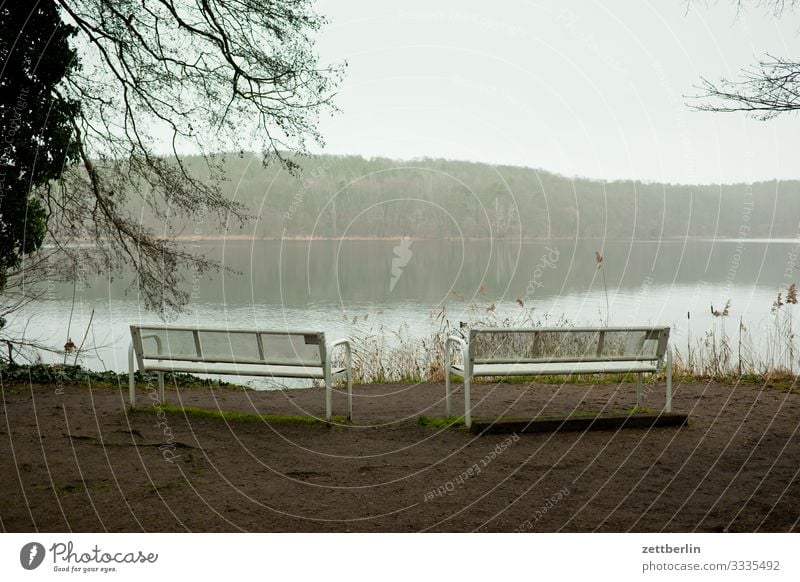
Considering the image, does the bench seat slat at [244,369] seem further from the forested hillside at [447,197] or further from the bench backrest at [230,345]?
the forested hillside at [447,197]

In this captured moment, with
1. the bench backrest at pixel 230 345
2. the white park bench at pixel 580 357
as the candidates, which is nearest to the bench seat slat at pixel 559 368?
the white park bench at pixel 580 357

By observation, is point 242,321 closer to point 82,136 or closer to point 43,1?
point 82,136

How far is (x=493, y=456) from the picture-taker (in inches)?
201

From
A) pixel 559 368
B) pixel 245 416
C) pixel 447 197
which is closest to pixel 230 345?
pixel 245 416

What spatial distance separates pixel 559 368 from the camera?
5707 millimetres

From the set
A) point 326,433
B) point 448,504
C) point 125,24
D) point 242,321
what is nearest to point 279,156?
point 125,24

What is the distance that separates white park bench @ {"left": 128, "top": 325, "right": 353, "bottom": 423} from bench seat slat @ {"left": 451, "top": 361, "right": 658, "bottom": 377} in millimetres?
1165

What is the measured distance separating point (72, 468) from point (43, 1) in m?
5.54

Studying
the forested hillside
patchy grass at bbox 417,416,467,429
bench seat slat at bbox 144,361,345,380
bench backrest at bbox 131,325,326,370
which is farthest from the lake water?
patchy grass at bbox 417,416,467,429

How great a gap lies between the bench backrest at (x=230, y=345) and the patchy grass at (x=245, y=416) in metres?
0.45

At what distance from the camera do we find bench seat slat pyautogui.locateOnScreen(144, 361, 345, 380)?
5754 mm

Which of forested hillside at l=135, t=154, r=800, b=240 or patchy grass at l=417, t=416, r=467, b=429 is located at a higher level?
forested hillside at l=135, t=154, r=800, b=240

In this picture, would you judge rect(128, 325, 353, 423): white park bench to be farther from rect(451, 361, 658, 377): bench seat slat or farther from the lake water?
the lake water

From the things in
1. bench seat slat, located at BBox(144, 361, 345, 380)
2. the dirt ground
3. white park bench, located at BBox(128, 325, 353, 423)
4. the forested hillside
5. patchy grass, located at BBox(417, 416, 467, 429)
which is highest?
the forested hillside
